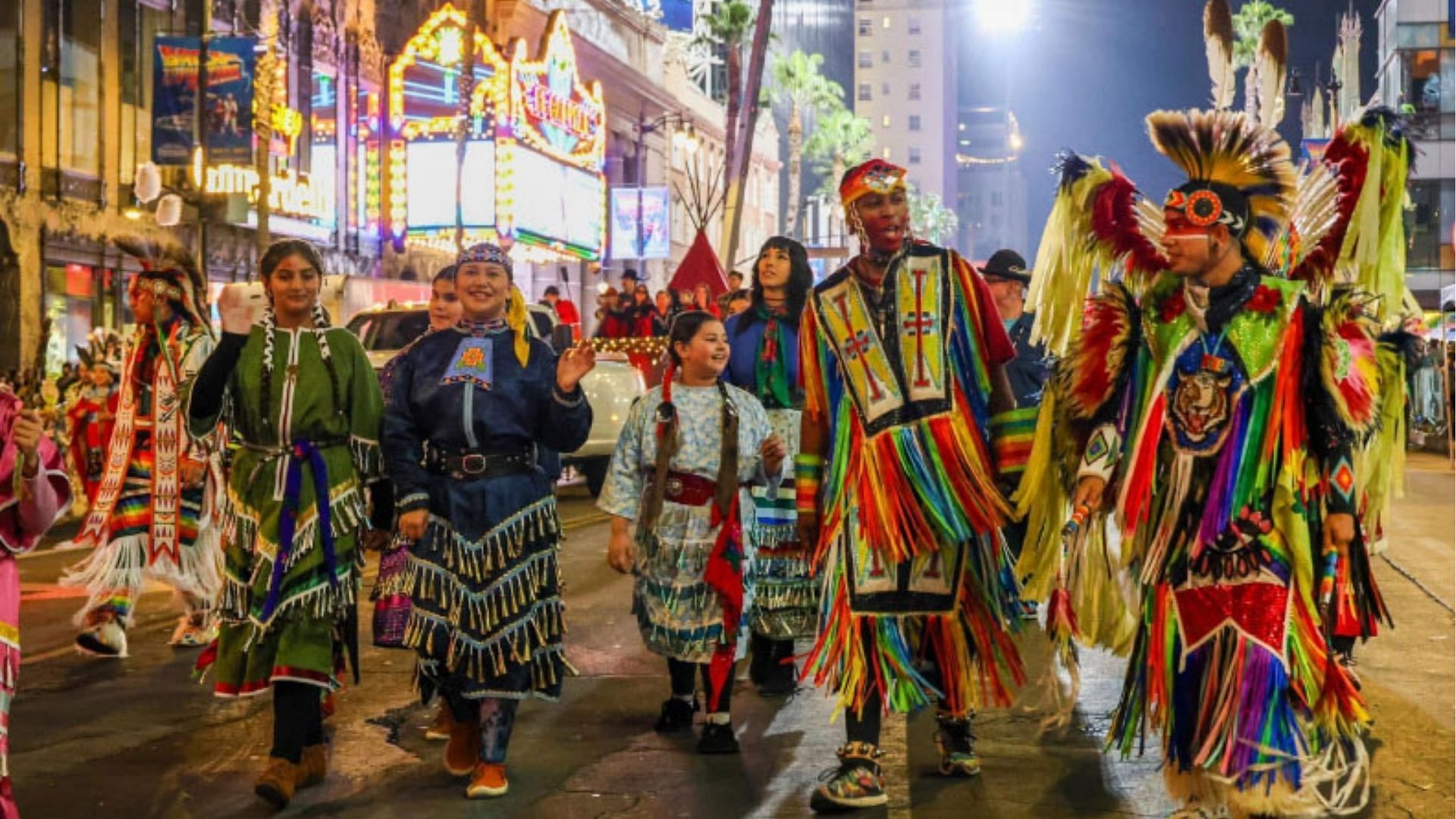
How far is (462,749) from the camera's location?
22.2 feet

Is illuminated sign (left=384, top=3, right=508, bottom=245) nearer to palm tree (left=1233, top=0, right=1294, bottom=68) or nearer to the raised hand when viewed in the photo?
the raised hand

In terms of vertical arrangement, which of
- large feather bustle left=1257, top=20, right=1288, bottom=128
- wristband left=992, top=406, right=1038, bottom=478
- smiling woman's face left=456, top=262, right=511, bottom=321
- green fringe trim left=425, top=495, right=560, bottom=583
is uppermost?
large feather bustle left=1257, top=20, right=1288, bottom=128

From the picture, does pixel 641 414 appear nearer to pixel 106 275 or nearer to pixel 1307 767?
pixel 1307 767

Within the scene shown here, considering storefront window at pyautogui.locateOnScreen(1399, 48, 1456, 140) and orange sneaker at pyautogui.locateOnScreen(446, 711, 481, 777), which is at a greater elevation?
storefront window at pyautogui.locateOnScreen(1399, 48, 1456, 140)

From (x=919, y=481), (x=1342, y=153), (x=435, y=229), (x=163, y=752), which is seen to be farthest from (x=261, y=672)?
(x=435, y=229)

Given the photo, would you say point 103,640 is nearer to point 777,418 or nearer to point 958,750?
point 777,418

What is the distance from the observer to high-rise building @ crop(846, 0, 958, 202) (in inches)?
6442

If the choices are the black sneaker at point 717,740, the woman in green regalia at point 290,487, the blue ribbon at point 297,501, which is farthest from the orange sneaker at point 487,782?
the black sneaker at point 717,740

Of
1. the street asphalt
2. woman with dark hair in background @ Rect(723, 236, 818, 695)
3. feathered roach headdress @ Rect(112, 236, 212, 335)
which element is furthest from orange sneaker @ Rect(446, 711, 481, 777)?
feathered roach headdress @ Rect(112, 236, 212, 335)

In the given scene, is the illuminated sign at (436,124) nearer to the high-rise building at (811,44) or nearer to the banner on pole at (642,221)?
the banner on pole at (642,221)

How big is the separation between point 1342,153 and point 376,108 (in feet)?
111

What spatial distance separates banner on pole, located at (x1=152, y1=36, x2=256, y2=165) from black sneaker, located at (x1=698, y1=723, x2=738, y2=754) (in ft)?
76.2

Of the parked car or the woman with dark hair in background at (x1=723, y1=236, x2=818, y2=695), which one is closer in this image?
the woman with dark hair in background at (x1=723, y1=236, x2=818, y2=695)

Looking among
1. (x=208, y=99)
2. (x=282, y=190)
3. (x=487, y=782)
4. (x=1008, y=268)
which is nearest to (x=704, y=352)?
(x=487, y=782)
